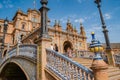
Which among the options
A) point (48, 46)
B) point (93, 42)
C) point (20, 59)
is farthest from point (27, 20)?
point (93, 42)

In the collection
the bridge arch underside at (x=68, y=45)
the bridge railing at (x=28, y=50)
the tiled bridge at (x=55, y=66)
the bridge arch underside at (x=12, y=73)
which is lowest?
the bridge arch underside at (x=12, y=73)

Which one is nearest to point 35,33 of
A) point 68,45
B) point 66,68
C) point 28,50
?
point 68,45

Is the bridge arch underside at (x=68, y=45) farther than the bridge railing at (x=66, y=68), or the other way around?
the bridge arch underside at (x=68, y=45)

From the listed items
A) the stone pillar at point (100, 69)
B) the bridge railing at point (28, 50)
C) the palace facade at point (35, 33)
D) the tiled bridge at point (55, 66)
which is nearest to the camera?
the stone pillar at point (100, 69)

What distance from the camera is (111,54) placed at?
37.0 feet

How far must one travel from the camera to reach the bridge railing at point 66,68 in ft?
15.8

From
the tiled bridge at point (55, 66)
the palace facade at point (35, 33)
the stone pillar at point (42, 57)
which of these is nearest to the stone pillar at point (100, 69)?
the tiled bridge at point (55, 66)

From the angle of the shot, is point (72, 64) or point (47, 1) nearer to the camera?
point (72, 64)

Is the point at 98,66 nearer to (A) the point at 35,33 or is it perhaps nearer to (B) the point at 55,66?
(B) the point at 55,66

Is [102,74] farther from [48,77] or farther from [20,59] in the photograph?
[20,59]

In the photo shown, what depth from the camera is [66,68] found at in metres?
5.75

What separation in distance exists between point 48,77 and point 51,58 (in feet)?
3.49

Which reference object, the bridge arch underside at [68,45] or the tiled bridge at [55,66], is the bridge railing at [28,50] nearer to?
the tiled bridge at [55,66]

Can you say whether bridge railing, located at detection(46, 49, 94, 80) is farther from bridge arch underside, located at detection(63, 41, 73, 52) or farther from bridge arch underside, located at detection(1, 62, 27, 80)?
bridge arch underside, located at detection(63, 41, 73, 52)
